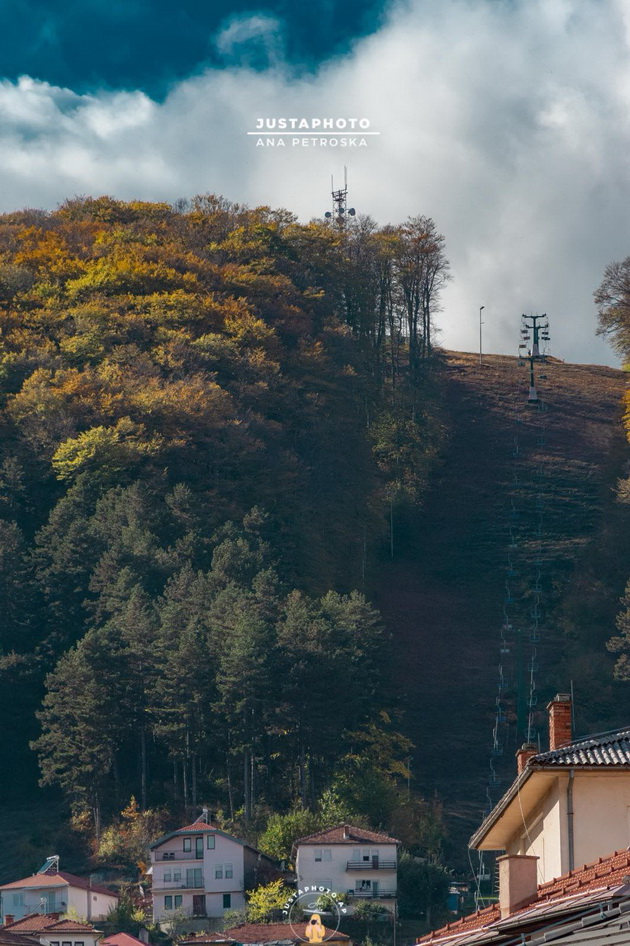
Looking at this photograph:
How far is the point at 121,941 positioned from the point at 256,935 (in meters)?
4.11

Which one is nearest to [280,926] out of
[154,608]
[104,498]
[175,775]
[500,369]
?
[175,775]

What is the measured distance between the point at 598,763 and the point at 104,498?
72.5 m

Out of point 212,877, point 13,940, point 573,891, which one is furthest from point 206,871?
point 573,891

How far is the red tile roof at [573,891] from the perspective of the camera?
56.0 ft

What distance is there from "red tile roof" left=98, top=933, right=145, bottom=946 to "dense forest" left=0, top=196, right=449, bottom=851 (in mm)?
13147

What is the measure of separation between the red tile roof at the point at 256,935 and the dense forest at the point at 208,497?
37.8ft

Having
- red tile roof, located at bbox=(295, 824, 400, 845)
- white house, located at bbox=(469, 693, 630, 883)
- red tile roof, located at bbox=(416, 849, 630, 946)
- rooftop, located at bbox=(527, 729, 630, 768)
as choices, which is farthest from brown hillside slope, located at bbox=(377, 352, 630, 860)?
red tile roof, located at bbox=(416, 849, 630, 946)

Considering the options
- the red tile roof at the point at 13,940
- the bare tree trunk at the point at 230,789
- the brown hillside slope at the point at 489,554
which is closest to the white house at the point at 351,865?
the brown hillside slope at the point at 489,554

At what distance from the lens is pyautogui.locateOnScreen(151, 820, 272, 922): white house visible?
7138cm

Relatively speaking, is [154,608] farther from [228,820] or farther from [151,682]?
[228,820]

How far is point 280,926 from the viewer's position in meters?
64.2

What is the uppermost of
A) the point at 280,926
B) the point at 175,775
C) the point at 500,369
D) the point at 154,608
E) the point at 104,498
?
the point at 500,369

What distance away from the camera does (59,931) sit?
6000 cm

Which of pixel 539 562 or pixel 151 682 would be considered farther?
pixel 539 562
